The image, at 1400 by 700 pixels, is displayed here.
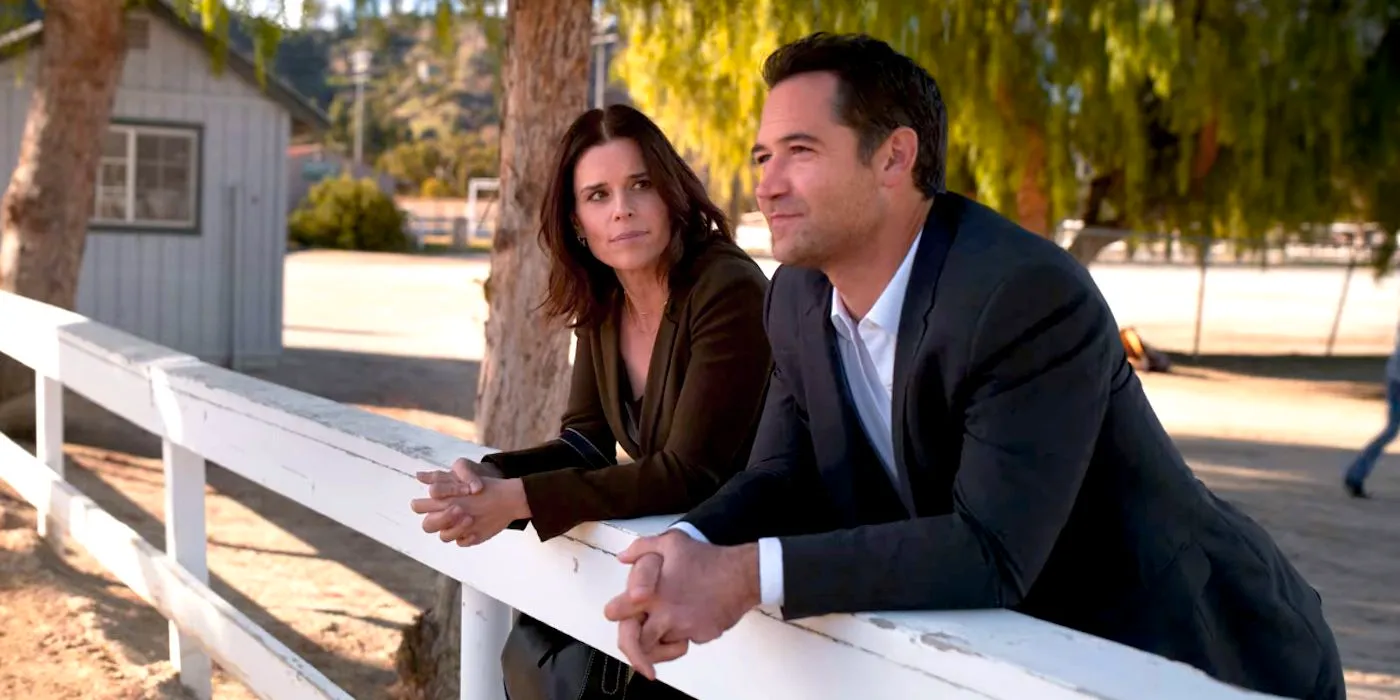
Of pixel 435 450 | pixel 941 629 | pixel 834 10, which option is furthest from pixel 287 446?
pixel 834 10

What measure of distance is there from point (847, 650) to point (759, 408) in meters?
1.00

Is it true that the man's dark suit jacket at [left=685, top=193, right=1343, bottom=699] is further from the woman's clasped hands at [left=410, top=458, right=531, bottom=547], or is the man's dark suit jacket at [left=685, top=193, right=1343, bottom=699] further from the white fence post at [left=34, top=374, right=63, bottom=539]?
the white fence post at [left=34, top=374, right=63, bottom=539]

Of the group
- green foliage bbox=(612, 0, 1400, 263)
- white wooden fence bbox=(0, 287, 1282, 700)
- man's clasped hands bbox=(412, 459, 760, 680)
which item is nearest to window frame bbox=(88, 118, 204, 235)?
green foliage bbox=(612, 0, 1400, 263)

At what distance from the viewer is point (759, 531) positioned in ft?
6.65

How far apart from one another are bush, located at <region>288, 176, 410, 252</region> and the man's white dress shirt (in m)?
40.2

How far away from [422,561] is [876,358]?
1020mm

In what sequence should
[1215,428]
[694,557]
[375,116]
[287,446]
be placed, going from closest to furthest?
1. [694,557]
2. [287,446]
3. [1215,428]
4. [375,116]

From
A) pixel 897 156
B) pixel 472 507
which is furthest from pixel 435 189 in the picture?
pixel 897 156

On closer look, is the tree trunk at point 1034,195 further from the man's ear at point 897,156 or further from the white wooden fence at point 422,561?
the man's ear at point 897,156

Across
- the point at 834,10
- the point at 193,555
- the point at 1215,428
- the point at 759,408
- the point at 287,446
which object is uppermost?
the point at 834,10

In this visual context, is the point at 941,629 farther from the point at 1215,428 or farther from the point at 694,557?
the point at 1215,428

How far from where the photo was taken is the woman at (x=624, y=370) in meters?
2.30

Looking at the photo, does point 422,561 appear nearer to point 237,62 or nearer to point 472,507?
point 472,507

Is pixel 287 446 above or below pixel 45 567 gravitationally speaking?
above
